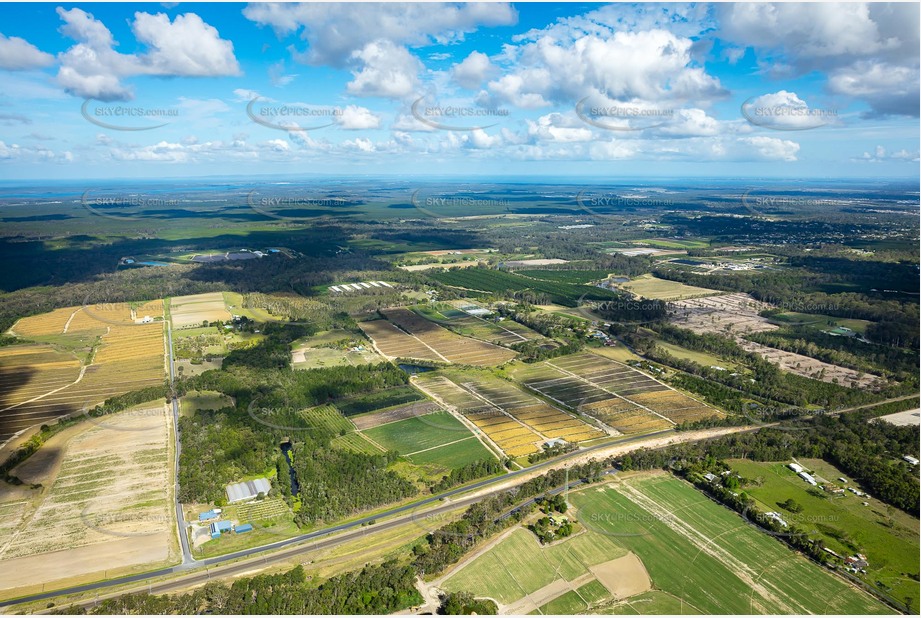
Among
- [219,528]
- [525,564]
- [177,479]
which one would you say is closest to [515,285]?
[177,479]

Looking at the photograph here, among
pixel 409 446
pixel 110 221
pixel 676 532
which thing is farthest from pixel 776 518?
pixel 110 221

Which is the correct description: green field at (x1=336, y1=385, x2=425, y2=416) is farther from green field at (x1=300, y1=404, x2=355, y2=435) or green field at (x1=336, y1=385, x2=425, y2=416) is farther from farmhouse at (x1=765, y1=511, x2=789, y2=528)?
farmhouse at (x1=765, y1=511, x2=789, y2=528)

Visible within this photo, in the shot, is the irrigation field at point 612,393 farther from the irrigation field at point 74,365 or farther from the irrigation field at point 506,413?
the irrigation field at point 74,365

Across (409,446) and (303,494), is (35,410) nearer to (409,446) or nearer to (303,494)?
(303,494)

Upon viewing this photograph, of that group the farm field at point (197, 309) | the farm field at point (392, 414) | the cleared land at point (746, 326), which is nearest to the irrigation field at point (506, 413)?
the farm field at point (392, 414)

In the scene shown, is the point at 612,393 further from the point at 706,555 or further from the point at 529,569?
the point at 529,569

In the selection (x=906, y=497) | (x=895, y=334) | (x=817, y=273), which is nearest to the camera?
(x=906, y=497)
